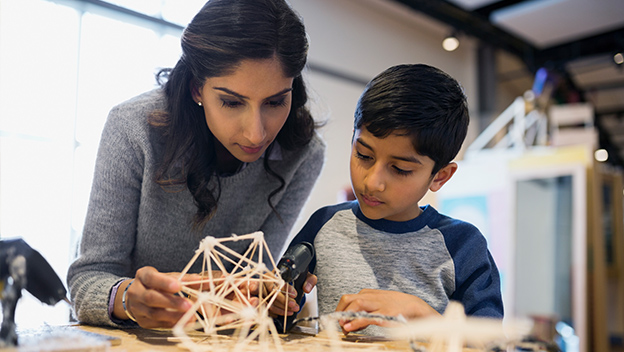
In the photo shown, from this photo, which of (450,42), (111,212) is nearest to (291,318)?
(111,212)

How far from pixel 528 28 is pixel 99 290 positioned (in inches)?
215

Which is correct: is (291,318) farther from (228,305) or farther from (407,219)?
(407,219)

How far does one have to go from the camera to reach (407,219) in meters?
1.04

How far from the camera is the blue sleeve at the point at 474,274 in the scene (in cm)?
86

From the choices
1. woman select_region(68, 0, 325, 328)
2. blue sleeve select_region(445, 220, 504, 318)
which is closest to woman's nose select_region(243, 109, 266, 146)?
woman select_region(68, 0, 325, 328)

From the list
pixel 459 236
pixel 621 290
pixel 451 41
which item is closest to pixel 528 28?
pixel 451 41

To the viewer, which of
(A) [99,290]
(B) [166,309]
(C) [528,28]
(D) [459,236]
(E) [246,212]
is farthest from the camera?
(C) [528,28]

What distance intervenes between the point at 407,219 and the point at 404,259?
0.32 feet

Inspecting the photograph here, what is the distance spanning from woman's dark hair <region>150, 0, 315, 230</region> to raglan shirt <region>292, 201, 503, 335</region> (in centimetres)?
21

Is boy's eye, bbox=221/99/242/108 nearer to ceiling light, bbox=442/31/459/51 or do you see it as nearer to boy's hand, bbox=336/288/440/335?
boy's hand, bbox=336/288/440/335

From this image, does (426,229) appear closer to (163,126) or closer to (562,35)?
(163,126)

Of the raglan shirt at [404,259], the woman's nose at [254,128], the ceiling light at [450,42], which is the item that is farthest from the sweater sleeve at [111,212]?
the ceiling light at [450,42]

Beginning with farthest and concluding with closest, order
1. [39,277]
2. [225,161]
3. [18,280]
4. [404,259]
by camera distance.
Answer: [225,161] < [404,259] < [39,277] < [18,280]

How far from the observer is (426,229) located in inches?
39.9
